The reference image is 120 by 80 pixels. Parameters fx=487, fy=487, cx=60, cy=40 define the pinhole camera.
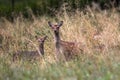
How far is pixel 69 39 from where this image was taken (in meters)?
12.4

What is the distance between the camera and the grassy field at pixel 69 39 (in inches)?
311

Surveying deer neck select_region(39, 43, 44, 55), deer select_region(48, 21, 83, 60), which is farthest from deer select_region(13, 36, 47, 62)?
deer select_region(48, 21, 83, 60)

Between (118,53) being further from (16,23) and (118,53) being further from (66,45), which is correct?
(16,23)

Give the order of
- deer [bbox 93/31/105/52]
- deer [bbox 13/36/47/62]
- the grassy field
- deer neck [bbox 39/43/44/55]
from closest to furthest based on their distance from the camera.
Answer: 1. the grassy field
2. deer [bbox 93/31/105/52]
3. deer [bbox 13/36/47/62]
4. deer neck [bbox 39/43/44/55]

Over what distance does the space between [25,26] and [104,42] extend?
574cm

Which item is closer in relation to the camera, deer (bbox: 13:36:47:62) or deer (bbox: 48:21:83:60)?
deer (bbox: 48:21:83:60)

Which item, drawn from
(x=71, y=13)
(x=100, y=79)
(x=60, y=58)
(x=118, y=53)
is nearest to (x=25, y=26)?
(x=71, y=13)

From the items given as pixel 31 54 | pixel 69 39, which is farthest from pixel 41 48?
pixel 69 39

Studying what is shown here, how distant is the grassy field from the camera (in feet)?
26.0

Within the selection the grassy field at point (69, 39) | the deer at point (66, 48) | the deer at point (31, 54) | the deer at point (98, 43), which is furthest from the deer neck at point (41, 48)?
the deer at point (98, 43)

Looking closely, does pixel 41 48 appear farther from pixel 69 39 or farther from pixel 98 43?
pixel 98 43

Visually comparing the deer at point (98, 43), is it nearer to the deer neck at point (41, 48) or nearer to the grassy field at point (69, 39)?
the grassy field at point (69, 39)

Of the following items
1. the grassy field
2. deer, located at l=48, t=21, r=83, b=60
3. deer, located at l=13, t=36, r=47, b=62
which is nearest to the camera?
the grassy field

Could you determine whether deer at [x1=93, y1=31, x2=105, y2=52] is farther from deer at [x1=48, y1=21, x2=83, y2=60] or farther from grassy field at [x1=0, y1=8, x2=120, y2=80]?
deer at [x1=48, y1=21, x2=83, y2=60]
